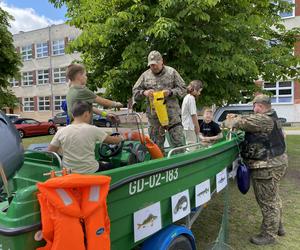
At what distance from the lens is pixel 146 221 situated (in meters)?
2.76

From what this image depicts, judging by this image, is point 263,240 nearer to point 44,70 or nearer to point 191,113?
point 191,113

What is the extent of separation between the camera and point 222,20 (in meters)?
7.24

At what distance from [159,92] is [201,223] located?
2.01m

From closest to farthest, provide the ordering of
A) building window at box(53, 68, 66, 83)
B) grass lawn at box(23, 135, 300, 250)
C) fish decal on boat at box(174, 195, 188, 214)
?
1. fish decal on boat at box(174, 195, 188, 214)
2. grass lawn at box(23, 135, 300, 250)
3. building window at box(53, 68, 66, 83)

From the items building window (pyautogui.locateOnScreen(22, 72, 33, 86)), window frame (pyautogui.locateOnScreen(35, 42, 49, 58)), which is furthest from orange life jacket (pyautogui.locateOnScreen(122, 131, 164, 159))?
building window (pyautogui.locateOnScreen(22, 72, 33, 86))

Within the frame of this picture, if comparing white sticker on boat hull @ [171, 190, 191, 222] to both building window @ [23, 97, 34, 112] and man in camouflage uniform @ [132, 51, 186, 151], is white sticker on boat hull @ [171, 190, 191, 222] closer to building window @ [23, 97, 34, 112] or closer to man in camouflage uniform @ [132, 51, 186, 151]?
man in camouflage uniform @ [132, 51, 186, 151]

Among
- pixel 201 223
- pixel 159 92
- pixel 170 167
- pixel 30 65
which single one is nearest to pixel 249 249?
pixel 201 223

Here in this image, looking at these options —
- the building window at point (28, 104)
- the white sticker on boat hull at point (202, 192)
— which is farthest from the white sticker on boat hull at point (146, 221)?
the building window at point (28, 104)

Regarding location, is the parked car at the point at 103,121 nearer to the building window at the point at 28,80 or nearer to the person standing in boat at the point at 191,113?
the person standing in boat at the point at 191,113

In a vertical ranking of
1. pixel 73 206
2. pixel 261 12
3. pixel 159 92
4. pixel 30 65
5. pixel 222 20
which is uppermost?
pixel 30 65

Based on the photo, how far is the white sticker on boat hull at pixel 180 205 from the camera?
10.1ft

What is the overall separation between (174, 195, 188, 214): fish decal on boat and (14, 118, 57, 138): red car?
69.6ft

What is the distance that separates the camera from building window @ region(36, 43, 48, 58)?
4266cm

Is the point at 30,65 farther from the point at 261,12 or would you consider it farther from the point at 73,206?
the point at 73,206
